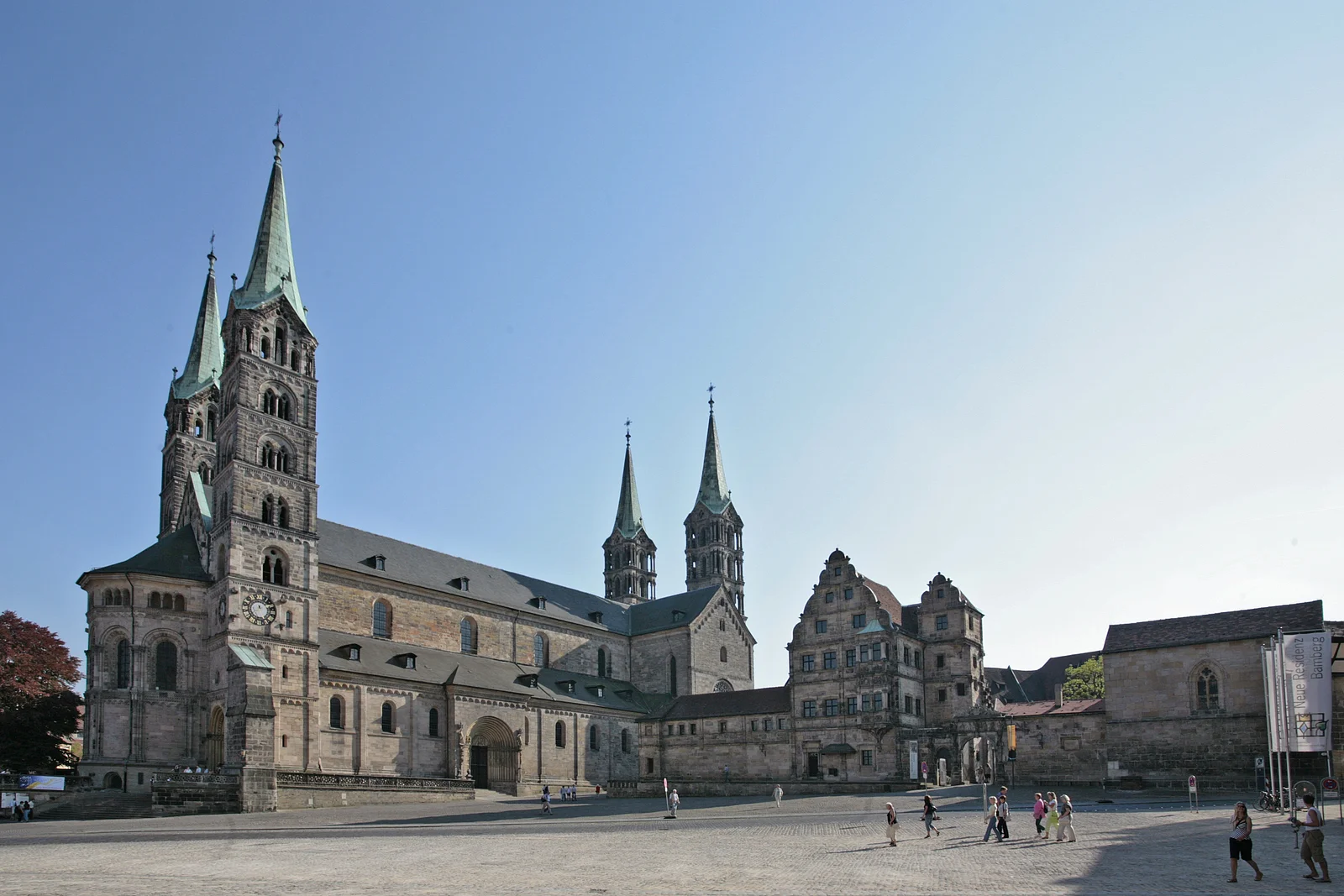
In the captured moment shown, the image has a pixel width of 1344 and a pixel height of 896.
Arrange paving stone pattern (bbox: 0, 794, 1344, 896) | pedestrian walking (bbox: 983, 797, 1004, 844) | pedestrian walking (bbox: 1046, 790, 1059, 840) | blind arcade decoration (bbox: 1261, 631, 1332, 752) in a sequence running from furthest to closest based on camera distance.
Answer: blind arcade decoration (bbox: 1261, 631, 1332, 752), pedestrian walking (bbox: 983, 797, 1004, 844), pedestrian walking (bbox: 1046, 790, 1059, 840), paving stone pattern (bbox: 0, 794, 1344, 896)

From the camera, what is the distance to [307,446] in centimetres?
5731

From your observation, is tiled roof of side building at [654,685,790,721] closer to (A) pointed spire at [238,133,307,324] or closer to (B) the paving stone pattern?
(B) the paving stone pattern

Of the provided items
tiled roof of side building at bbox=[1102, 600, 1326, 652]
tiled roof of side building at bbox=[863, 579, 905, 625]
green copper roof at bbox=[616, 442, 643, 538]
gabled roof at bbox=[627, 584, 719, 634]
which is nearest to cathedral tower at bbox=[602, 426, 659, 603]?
green copper roof at bbox=[616, 442, 643, 538]

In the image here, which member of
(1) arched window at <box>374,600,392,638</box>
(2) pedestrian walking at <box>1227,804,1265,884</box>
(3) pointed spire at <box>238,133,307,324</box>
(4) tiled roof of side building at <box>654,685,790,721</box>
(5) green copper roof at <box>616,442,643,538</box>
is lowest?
(4) tiled roof of side building at <box>654,685,790,721</box>

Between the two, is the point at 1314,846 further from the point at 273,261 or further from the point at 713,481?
the point at 713,481

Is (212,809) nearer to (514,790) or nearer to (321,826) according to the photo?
(321,826)

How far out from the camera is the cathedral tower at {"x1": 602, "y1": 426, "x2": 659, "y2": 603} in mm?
101250

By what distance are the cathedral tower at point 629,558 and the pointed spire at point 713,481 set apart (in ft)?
22.2

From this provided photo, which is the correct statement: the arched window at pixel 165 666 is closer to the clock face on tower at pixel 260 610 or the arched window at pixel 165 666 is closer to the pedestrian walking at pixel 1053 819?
the clock face on tower at pixel 260 610

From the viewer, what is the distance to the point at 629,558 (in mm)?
101750

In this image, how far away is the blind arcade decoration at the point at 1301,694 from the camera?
113 feet

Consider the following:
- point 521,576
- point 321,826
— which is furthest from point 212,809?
point 521,576

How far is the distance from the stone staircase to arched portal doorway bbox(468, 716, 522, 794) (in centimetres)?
1899

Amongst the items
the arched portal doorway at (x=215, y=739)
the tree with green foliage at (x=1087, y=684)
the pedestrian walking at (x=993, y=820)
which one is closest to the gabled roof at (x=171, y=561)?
the arched portal doorway at (x=215, y=739)
